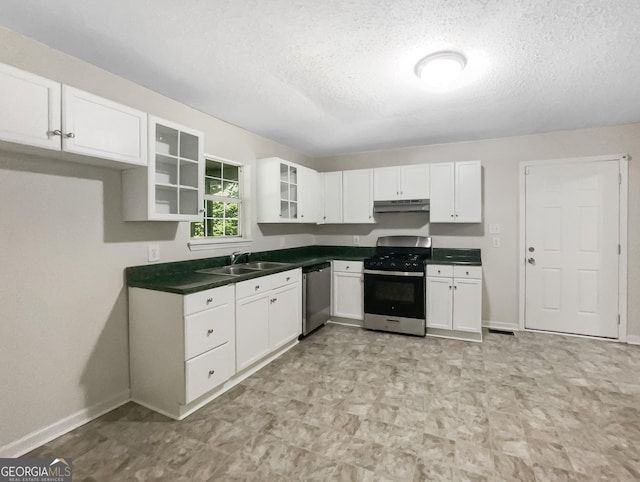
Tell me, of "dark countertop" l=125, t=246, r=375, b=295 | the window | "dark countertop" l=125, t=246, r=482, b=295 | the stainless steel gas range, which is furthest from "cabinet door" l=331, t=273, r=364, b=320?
the window

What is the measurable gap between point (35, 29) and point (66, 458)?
2.44 meters

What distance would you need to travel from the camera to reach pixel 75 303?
2102mm

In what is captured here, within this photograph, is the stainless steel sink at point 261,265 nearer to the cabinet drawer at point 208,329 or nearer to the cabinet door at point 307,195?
the cabinet door at point 307,195

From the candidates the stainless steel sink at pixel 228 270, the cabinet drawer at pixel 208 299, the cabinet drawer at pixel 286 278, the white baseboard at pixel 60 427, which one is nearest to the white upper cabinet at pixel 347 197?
the cabinet drawer at pixel 286 278

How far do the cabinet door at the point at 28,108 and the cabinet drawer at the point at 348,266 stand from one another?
123 inches

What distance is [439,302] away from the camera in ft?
12.3

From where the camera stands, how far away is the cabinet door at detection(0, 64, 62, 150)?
1534 millimetres

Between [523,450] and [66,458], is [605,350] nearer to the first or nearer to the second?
[523,450]

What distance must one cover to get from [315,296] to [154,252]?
193 cm

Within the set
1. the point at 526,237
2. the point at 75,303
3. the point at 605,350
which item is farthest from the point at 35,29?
the point at 605,350

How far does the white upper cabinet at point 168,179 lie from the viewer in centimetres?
225

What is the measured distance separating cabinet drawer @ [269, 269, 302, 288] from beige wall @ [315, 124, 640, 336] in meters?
1.67

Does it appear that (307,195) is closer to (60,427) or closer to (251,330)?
(251,330)

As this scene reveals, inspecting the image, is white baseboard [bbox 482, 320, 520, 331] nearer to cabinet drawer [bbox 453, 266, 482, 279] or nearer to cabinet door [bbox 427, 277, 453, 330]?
cabinet door [bbox 427, 277, 453, 330]
